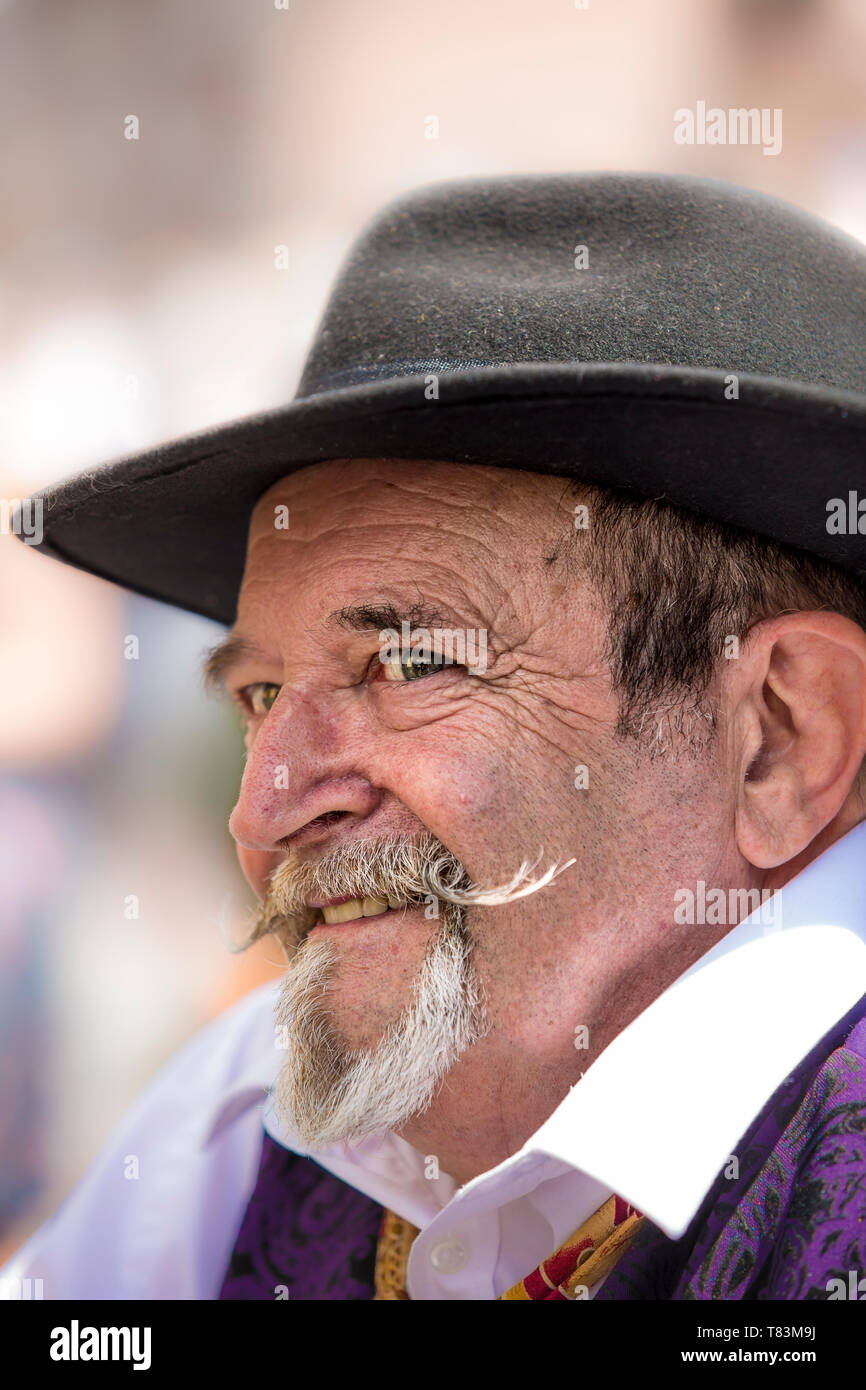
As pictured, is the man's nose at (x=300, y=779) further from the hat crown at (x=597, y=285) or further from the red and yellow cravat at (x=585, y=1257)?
the red and yellow cravat at (x=585, y=1257)

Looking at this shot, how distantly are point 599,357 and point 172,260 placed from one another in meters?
5.67

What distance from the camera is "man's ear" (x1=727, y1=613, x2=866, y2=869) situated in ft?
5.12

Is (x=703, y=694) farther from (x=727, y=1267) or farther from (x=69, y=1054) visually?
(x=69, y=1054)

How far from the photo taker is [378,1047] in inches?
60.5

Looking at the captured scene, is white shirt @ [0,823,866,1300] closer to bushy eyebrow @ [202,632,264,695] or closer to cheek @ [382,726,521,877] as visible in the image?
cheek @ [382,726,521,877]

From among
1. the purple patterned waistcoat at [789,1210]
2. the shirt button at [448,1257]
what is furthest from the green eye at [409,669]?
the shirt button at [448,1257]

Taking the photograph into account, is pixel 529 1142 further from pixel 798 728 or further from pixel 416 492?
pixel 416 492

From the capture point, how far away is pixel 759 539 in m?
1.59

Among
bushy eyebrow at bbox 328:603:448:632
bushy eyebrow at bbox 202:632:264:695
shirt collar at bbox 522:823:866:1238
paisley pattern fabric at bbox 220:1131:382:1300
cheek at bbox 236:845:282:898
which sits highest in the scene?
bushy eyebrow at bbox 328:603:448:632

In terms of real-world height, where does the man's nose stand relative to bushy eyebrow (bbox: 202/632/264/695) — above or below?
below

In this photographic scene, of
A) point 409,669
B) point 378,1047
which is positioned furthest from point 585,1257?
point 409,669

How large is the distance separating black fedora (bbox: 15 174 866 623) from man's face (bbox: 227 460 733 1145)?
0.39ft

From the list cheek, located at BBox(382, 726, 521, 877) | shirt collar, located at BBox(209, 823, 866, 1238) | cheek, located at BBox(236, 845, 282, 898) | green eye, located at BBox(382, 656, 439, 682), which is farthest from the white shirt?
green eye, located at BBox(382, 656, 439, 682)

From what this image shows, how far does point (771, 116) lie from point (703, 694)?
18.2 ft
